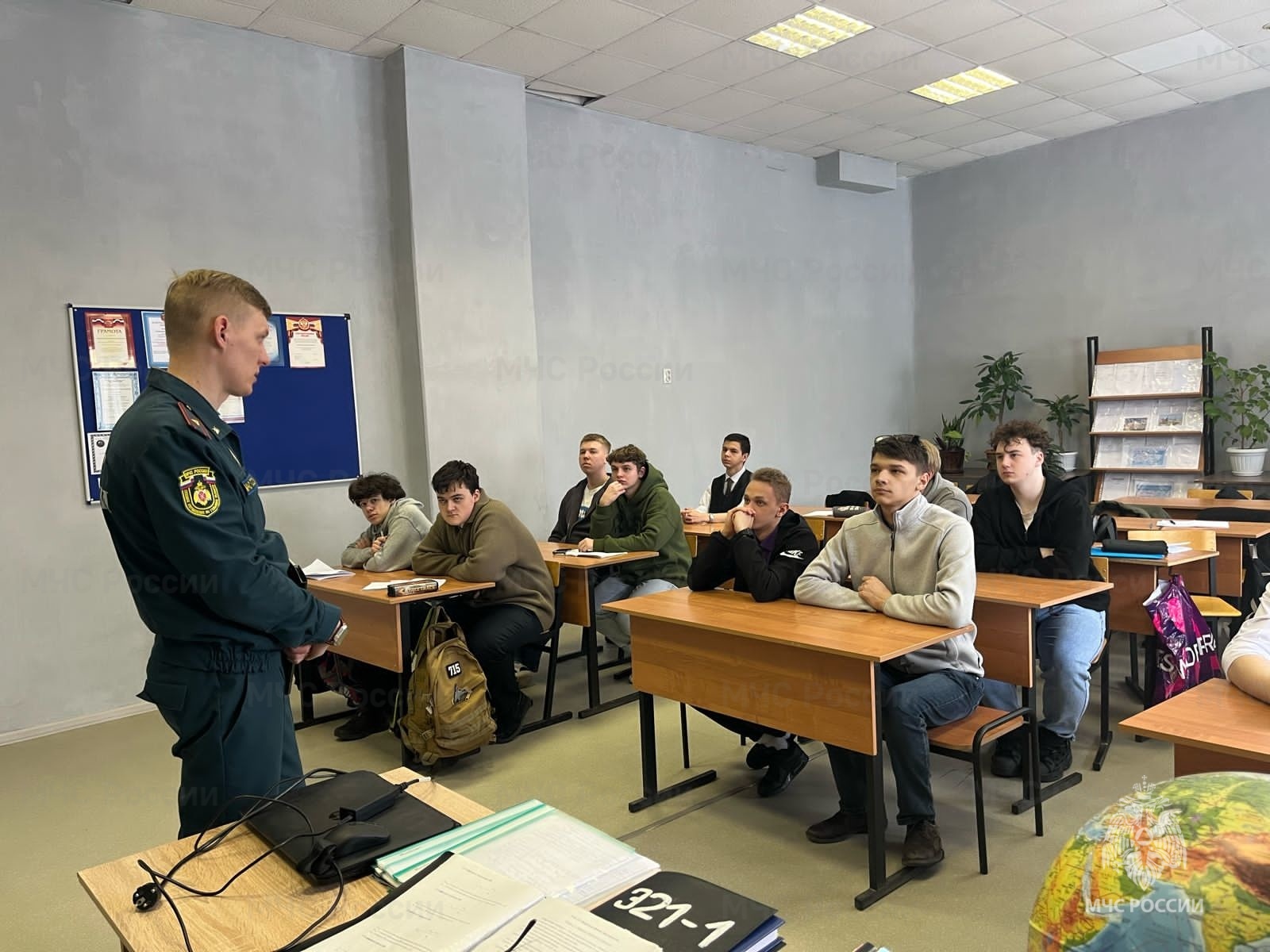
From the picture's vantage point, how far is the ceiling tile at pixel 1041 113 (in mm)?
6910

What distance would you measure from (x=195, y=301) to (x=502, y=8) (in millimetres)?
3689

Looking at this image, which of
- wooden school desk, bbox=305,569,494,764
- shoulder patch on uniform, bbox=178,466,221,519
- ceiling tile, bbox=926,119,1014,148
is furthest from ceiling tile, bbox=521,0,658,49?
shoulder patch on uniform, bbox=178,466,221,519

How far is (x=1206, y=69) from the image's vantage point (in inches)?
247

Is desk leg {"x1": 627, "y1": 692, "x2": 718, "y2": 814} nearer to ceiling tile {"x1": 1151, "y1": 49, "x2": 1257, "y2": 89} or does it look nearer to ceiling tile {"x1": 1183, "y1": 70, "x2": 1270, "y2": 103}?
ceiling tile {"x1": 1151, "y1": 49, "x2": 1257, "y2": 89}

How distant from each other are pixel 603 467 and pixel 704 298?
2.35 metres

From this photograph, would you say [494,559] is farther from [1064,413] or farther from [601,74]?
[1064,413]

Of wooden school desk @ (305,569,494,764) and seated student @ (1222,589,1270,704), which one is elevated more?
seated student @ (1222,589,1270,704)

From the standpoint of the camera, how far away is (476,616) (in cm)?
414

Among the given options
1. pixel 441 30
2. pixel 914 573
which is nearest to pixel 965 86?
pixel 441 30

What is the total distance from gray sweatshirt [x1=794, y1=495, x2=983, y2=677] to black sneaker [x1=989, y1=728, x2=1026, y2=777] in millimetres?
697

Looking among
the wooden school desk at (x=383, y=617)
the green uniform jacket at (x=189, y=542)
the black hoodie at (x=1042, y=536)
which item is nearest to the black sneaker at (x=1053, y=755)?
the black hoodie at (x=1042, y=536)

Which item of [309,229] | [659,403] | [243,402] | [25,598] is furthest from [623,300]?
[25,598]

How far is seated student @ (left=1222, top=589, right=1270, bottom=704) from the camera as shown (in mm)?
1848

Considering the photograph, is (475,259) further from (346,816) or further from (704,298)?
(346,816)
